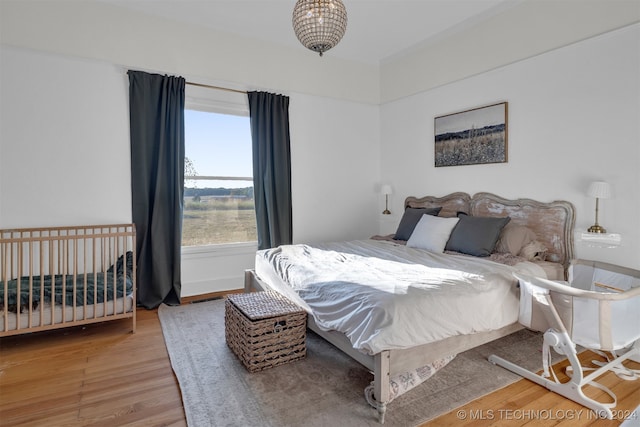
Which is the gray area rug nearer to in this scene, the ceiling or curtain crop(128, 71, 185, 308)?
curtain crop(128, 71, 185, 308)

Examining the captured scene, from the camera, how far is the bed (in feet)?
5.92

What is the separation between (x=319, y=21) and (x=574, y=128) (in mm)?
2303

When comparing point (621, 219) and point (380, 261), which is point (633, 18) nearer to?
point (621, 219)

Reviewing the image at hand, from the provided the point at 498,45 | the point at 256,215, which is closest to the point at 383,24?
the point at 498,45

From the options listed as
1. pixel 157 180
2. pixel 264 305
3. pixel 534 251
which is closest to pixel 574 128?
pixel 534 251

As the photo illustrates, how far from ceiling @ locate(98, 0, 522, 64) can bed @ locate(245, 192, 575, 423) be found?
1817 mm

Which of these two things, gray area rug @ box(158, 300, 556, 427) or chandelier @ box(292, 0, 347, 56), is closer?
gray area rug @ box(158, 300, 556, 427)

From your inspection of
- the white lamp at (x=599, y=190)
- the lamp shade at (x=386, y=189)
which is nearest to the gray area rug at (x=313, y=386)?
the white lamp at (x=599, y=190)

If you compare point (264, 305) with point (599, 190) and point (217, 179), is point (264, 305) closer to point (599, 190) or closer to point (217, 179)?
point (217, 179)

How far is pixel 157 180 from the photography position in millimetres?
3535

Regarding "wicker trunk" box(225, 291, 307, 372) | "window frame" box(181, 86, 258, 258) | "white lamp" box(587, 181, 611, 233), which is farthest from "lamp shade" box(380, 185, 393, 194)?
"wicker trunk" box(225, 291, 307, 372)

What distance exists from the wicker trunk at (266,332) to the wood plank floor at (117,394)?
46 centimetres

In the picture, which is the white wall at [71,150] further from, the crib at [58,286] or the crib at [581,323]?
the crib at [581,323]

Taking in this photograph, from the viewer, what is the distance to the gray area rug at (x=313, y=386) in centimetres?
182
